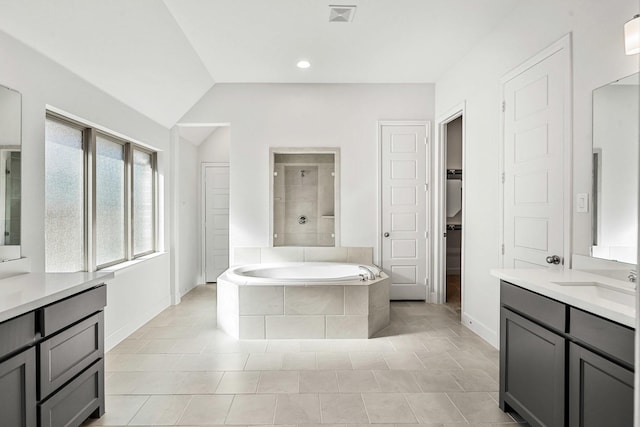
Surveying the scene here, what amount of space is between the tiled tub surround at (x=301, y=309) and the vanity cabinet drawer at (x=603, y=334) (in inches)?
79.2

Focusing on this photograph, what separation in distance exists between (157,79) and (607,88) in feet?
11.4

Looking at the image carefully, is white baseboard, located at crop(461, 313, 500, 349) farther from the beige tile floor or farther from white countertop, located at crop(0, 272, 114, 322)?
white countertop, located at crop(0, 272, 114, 322)

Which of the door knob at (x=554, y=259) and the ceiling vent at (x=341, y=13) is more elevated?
the ceiling vent at (x=341, y=13)

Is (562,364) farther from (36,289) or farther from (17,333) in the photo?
(36,289)

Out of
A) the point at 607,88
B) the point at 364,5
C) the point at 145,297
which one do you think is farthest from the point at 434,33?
the point at 145,297

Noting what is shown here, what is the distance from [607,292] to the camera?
1.83m

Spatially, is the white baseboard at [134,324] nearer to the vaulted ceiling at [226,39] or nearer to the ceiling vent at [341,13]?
the vaulted ceiling at [226,39]

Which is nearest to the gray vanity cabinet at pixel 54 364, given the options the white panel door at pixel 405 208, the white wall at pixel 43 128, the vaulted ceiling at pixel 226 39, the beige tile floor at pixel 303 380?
the beige tile floor at pixel 303 380

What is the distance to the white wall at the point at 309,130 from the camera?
477 centimetres

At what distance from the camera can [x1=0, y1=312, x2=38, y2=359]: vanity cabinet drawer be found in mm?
1418

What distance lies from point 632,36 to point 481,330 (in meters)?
2.59

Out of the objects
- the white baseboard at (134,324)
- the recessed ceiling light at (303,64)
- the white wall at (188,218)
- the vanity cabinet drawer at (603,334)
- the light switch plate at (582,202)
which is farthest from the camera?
the white wall at (188,218)

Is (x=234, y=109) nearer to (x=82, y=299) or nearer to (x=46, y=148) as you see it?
(x=46, y=148)

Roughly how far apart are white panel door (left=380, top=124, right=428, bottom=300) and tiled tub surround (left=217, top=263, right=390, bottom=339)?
4.68ft
